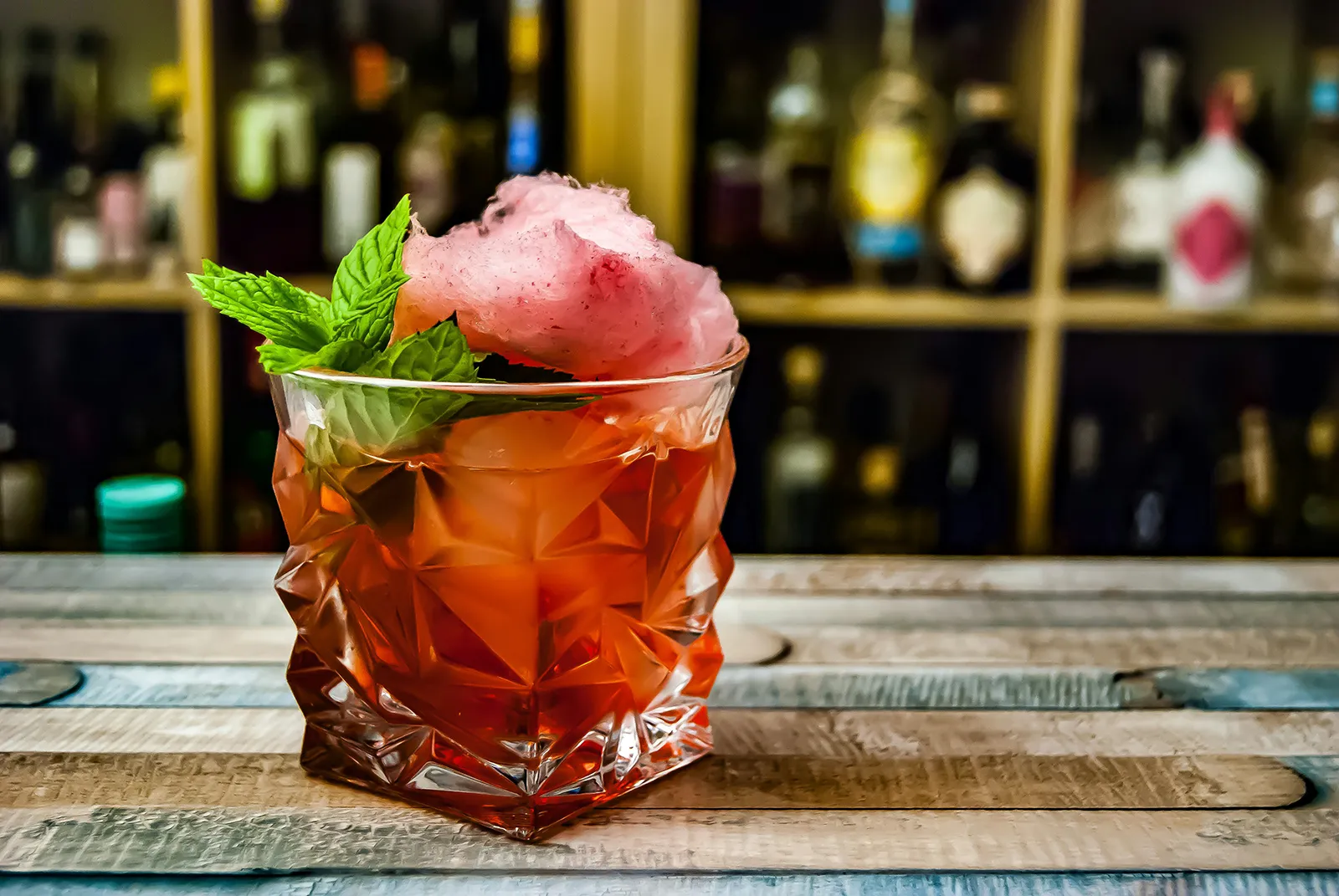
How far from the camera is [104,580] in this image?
731 mm

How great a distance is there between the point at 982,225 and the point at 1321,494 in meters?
0.62

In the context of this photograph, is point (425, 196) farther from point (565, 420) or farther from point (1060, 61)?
point (565, 420)

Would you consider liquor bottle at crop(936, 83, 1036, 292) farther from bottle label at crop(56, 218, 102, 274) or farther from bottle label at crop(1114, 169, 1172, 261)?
bottle label at crop(56, 218, 102, 274)

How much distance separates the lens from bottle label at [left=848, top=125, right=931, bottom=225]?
1579 mm

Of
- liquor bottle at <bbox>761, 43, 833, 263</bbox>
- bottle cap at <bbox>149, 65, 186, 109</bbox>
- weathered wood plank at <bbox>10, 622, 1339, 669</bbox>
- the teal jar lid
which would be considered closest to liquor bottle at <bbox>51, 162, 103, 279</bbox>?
bottle cap at <bbox>149, 65, 186, 109</bbox>

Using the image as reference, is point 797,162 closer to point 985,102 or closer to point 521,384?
point 985,102

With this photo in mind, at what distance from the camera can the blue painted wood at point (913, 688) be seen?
567mm

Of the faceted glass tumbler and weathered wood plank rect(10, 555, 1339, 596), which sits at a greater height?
the faceted glass tumbler

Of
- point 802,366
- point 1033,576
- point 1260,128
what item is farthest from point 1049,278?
point 1033,576

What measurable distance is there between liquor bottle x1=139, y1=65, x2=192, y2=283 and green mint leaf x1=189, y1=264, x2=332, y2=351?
3.91 ft

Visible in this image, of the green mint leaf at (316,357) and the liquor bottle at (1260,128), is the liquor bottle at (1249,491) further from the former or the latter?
the green mint leaf at (316,357)

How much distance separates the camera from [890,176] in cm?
158

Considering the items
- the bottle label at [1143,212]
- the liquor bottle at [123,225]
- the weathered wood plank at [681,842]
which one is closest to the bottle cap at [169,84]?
the liquor bottle at [123,225]

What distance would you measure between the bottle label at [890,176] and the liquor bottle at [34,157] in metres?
1.03
